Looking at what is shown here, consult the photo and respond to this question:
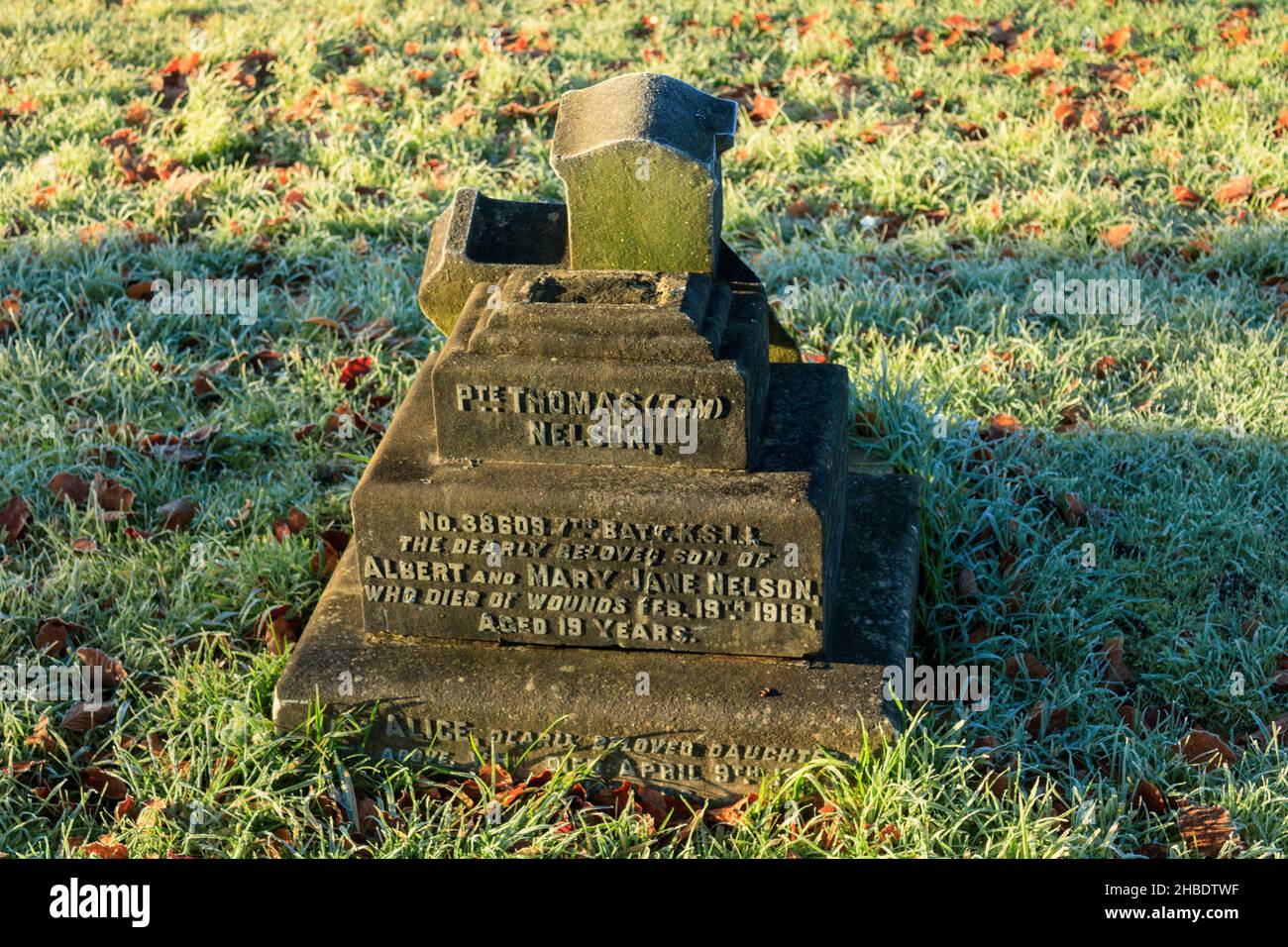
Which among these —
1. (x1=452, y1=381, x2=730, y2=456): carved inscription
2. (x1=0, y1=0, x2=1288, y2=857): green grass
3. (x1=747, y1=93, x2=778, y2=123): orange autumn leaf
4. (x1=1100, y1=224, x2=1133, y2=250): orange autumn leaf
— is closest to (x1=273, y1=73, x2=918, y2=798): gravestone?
(x1=452, y1=381, x2=730, y2=456): carved inscription

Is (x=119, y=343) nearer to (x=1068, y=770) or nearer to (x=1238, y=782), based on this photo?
(x=1068, y=770)

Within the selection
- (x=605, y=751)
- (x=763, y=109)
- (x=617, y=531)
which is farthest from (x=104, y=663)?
(x=763, y=109)

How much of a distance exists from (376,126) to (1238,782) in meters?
5.53

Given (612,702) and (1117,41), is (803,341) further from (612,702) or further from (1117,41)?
(1117,41)

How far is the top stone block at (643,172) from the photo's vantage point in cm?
335

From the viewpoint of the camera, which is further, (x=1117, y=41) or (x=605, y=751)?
(x=1117, y=41)

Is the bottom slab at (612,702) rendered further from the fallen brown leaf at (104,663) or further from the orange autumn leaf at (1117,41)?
the orange autumn leaf at (1117,41)

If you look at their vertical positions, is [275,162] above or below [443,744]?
above

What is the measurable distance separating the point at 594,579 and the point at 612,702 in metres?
0.30

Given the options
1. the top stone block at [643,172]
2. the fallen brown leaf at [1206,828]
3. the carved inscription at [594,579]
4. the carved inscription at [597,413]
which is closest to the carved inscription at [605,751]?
the carved inscription at [594,579]

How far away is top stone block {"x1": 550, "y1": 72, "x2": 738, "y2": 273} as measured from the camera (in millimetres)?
3354

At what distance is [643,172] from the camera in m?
3.38

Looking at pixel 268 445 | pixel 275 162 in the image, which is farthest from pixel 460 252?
pixel 275 162

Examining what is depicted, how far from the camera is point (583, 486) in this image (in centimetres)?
336
